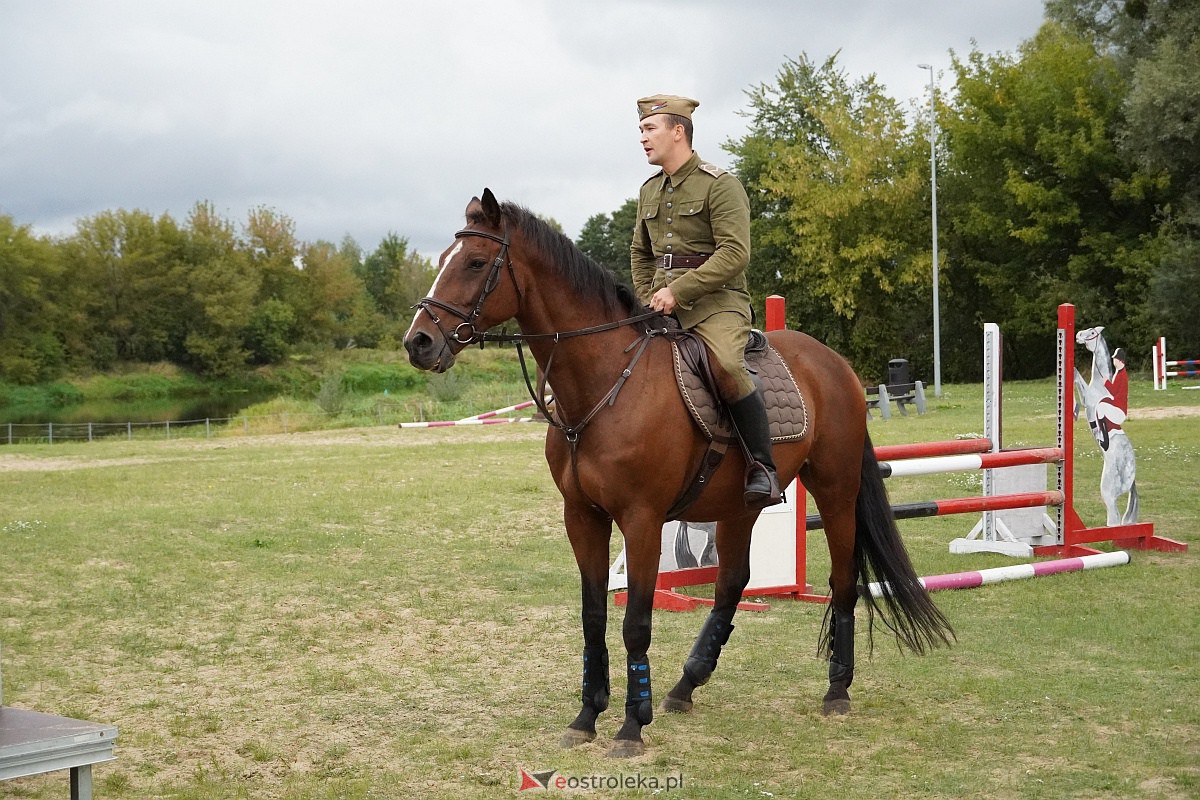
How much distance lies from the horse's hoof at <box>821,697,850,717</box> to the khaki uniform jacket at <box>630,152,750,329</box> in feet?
6.78

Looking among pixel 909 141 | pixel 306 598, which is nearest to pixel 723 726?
pixel 306 598

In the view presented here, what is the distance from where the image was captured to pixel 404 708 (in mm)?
5844

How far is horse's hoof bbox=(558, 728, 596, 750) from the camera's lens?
5098mm

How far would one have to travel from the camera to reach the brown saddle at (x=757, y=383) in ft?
17.3

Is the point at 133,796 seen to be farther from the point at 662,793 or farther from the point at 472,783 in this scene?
the point at 662,793

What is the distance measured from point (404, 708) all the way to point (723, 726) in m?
1.72

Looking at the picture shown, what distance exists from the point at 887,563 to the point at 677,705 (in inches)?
59.8

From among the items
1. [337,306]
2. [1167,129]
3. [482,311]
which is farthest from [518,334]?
[337,306]

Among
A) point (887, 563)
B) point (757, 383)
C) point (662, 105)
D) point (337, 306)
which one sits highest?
point (337, 306)

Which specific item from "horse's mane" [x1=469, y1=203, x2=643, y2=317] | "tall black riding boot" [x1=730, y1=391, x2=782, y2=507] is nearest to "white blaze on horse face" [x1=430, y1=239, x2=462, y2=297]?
"horse's mane" [x1=469, y1=203, x2=643, y2=317]

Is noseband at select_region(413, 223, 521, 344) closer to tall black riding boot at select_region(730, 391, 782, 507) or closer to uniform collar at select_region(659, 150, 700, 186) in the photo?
uniform collar at select_region(659, 150, 700, 186)

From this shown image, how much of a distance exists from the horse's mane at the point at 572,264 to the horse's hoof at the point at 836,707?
2286 mm

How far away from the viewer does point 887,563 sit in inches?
246

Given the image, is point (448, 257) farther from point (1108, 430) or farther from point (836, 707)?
point (1108, 430)
